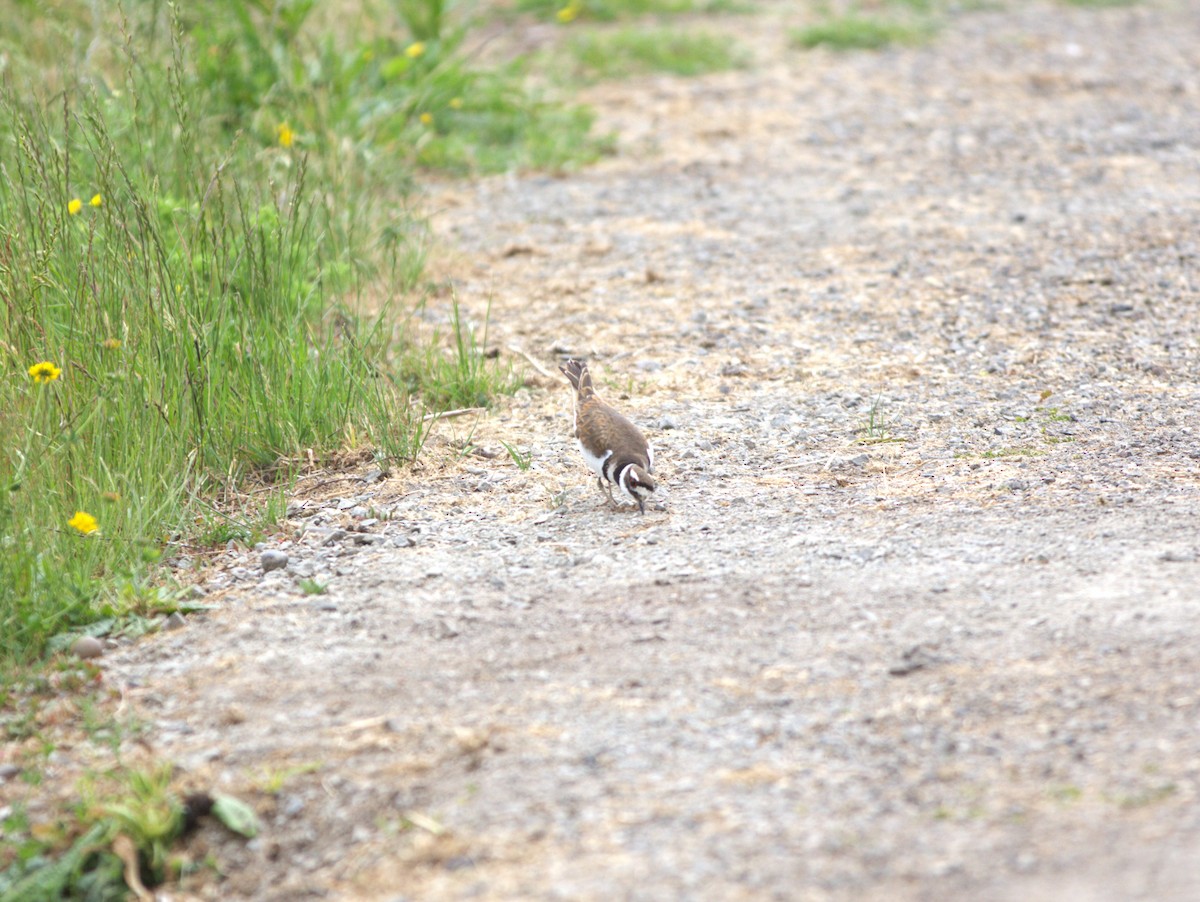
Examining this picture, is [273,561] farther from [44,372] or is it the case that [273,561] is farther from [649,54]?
[649,54]

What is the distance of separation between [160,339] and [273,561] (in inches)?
43.1

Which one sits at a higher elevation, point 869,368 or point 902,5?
point 902,5

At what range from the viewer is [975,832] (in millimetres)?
3246

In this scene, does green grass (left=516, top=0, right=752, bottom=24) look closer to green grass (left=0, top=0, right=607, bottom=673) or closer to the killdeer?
green grass (left=0, top=0, right=607, bottom=673)

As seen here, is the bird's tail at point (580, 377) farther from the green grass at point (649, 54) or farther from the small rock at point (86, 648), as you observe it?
the green grass at point (649, 54)

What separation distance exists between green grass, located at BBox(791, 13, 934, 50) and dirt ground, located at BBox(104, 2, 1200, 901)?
436cm

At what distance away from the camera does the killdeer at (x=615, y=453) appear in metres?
5.05


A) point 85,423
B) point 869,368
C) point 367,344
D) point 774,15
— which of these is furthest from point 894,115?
point 85,423

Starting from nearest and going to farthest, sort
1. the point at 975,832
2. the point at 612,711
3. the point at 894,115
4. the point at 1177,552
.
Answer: the point at 975,832
the point at 612,711
the point at 1177,552
the point at 894,115

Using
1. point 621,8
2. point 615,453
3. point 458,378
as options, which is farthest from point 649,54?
point 615,453

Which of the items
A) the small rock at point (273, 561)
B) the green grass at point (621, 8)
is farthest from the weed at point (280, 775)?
the green grass at point (621, 8)

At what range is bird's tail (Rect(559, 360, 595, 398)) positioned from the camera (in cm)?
578

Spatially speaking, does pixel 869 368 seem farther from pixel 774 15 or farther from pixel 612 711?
pixel 774 15

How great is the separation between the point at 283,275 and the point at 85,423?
4.45ft
